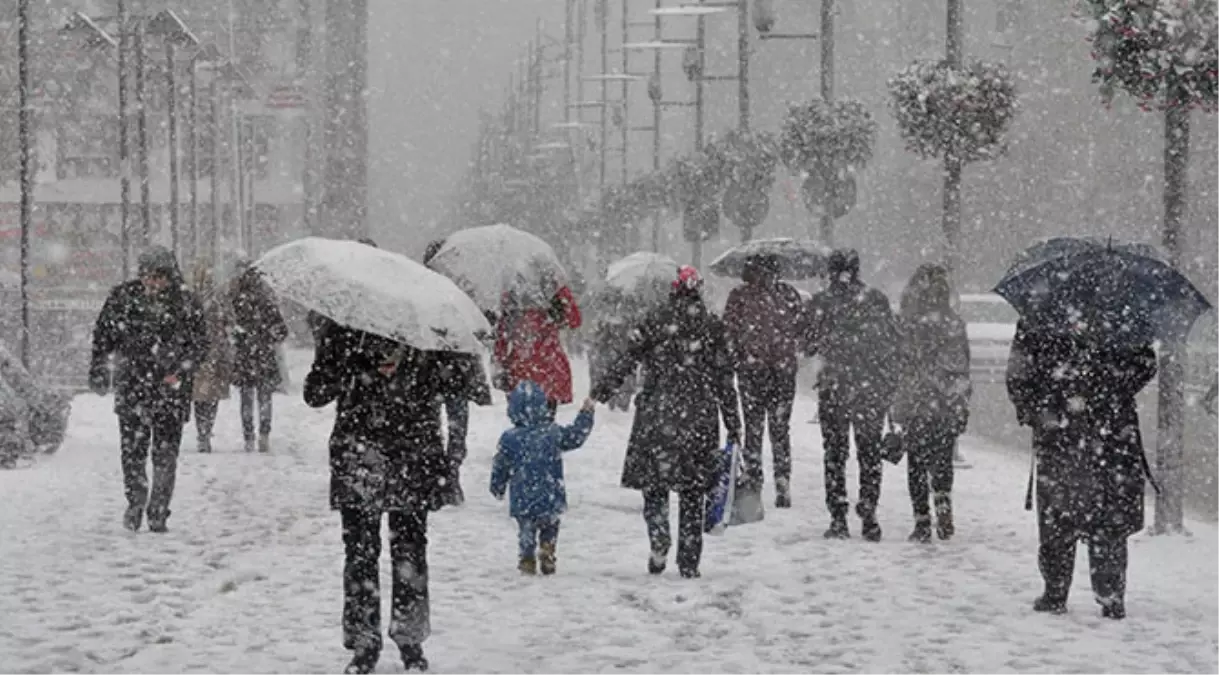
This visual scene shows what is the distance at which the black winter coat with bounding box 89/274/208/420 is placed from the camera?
39.8ft

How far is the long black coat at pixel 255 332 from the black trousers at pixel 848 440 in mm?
6441

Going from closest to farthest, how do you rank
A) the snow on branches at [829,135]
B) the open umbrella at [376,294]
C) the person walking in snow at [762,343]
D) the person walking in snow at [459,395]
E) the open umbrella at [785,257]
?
the open umbrella at [376,294] → the person walking in snow at [459,395] → the person walking in snow at [762,343] → the open umbrella at [785,257] → the snow on branches at [829,135]

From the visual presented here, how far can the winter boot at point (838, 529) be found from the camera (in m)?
12.9

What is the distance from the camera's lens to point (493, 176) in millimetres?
82750

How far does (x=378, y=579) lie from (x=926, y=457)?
199 inches

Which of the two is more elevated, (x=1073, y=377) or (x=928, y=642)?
(x=1073, y=377)

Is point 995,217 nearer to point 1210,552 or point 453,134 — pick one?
point 1210,552

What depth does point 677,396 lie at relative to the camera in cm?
1095

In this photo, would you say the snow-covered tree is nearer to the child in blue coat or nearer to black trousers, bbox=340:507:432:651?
the child in blue coat

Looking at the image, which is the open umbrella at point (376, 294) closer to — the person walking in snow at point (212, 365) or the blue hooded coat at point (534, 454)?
the blue hooded coat at point (534, 454)

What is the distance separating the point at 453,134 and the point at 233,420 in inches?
6864

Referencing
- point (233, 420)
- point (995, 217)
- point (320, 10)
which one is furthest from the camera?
point (320, 10)

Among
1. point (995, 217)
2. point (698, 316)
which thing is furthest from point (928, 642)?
point (995, 217)

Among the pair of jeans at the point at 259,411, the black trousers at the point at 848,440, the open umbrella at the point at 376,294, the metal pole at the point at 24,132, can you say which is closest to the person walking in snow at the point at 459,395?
the open umbrella at the point at 376,294
